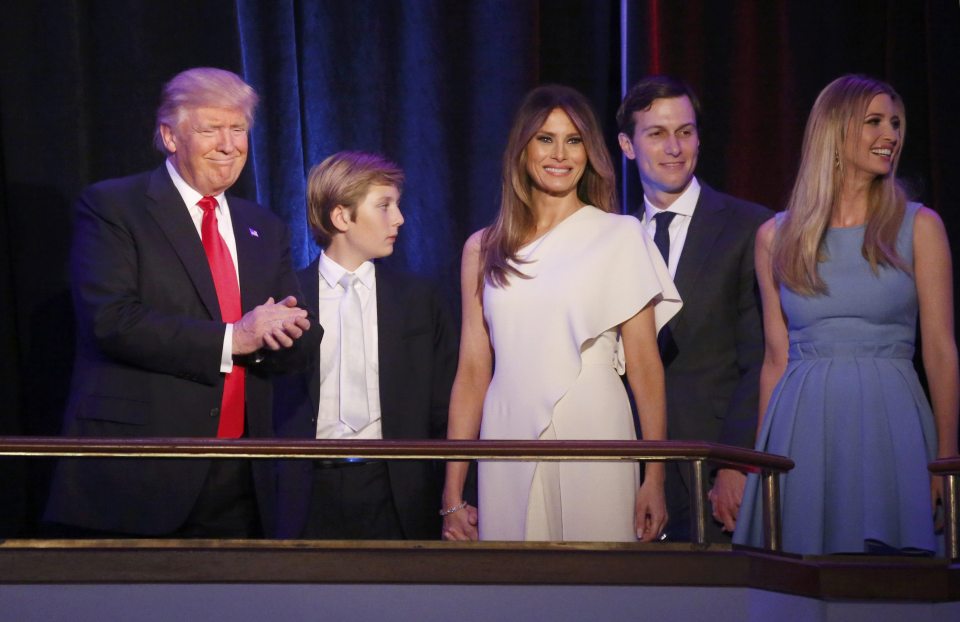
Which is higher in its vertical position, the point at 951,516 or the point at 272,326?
the point at 272,326

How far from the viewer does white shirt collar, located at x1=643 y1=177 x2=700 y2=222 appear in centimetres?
414

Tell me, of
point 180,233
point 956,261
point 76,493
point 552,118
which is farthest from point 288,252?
point 956,261

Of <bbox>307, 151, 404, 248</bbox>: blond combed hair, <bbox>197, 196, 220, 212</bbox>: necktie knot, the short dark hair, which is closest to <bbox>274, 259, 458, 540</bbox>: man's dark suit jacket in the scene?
<bbox>307, 151, 404, 248</bbox>: blond combed hair

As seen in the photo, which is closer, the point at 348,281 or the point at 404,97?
the point at 348,281

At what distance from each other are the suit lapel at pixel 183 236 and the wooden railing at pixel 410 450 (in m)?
0.82

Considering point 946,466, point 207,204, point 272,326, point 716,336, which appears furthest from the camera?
point 716,336

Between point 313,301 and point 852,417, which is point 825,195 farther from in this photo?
point 313,301

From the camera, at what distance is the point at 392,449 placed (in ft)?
9.39

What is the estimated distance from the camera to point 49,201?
4496 mm

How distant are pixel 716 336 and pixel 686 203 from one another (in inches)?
16.2

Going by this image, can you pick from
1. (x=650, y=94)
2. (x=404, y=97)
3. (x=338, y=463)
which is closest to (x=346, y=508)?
(x=338, y=463)

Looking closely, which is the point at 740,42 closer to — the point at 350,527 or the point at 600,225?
the point at 600,225

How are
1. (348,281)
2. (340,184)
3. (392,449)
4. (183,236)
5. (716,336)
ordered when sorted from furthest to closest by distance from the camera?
(340,184) → (348,281) → (716,336) → (183,236) → (392,449)

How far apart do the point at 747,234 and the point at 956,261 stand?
1053mm
